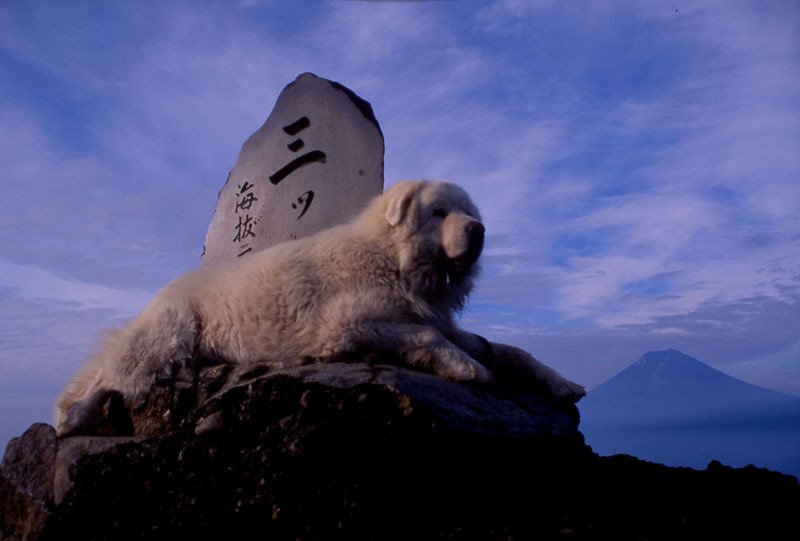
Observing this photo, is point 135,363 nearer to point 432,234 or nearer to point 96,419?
point 96,419

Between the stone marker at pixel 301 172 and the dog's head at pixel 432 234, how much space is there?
145 centimetres

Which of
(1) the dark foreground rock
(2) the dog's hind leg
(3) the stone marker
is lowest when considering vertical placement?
(1) the dark foreground rock

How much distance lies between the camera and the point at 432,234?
3.34 m

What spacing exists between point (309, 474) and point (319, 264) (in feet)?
4.58

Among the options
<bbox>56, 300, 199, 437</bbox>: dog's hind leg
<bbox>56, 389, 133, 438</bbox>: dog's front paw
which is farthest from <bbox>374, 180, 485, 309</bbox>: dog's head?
<bbox>56, 389, 133, 438</bbox>: dog's front paw

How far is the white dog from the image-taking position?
3.07m

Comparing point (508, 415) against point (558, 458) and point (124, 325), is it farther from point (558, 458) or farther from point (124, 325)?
point (124, 325)

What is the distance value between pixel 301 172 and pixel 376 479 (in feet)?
12.3

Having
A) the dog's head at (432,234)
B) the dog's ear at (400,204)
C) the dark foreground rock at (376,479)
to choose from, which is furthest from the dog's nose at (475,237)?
the dark foreground rock at (376,479)

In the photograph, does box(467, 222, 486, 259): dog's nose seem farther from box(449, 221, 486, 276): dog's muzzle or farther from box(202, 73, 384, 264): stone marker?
box(202, 73, 384, 264): stone marker

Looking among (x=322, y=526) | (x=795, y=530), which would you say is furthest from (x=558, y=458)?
(x=322, y=526)

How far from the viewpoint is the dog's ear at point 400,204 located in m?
3.38

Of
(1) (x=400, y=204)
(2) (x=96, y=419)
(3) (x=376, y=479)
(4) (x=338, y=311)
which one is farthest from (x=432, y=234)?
(2) (x=96, y=419)

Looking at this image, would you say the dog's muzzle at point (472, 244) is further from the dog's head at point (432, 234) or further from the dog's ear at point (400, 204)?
the dog's ear at point (400, 204)
